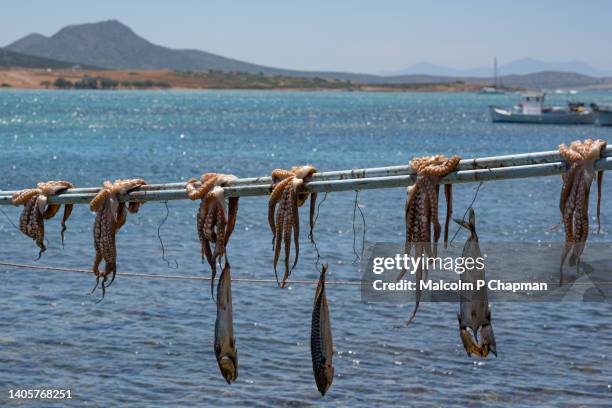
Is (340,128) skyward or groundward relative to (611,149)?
groundward

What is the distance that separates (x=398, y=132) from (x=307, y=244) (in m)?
79.1

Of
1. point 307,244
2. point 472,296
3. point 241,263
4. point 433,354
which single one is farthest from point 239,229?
point 472,296

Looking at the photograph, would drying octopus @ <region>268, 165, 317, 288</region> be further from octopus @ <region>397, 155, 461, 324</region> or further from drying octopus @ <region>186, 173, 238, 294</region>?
octopus @ <region>397, 155, 461, 324</region>

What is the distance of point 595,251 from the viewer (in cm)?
2669

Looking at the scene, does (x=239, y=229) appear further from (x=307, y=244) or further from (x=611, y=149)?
(x=611, y=149)

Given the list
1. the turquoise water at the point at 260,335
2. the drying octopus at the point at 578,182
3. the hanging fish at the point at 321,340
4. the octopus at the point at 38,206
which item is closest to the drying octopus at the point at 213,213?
the hanging fish at the point at 321,340

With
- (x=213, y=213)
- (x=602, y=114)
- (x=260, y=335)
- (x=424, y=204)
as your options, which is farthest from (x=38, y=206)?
(x=602, y=114)

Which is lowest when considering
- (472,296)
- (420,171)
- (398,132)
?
(398,132)

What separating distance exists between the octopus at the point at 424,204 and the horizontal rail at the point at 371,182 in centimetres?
8

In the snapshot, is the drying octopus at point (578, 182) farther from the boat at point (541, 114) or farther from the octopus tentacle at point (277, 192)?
the boat at point (541, 114)

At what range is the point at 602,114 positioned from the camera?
312 feet

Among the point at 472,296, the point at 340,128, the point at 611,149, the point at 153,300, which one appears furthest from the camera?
the point at 340,128

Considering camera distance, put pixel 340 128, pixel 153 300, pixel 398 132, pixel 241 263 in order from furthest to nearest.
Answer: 1. pixel 340 128
2. pixel 398 132
3. pixel 241 263
4. pixel 153 300

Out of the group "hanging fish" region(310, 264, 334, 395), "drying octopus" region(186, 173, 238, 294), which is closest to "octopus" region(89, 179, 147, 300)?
"drying octopus" region(186, 173, 238, 294)
